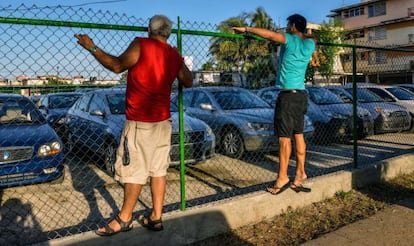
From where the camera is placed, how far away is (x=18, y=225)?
16.1 feet

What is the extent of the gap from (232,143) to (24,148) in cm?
406

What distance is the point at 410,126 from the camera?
12.8 meters

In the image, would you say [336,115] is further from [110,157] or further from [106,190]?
[106,190]

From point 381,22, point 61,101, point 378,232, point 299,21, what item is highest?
point 381,22

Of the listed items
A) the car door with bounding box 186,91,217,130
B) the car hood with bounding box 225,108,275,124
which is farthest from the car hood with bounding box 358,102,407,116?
the car door with bounding box 186,91,217,130

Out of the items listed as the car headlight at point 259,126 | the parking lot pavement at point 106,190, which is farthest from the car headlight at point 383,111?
the car headlight at point 259,126

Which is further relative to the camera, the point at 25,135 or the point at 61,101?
the point at 61,101

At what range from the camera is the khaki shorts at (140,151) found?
146 inches

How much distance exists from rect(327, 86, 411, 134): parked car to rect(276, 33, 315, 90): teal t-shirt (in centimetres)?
754

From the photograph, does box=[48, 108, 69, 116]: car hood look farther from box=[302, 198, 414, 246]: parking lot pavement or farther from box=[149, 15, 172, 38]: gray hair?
box=[302, 198, 414, 246]: parking lot pavement

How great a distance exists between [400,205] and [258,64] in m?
2.88


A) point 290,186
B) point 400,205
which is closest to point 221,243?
point 290,186

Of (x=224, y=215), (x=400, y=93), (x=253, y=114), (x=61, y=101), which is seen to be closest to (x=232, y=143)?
(x=253, y=114)

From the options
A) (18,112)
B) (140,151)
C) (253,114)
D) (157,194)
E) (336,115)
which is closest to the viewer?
(140,151)
